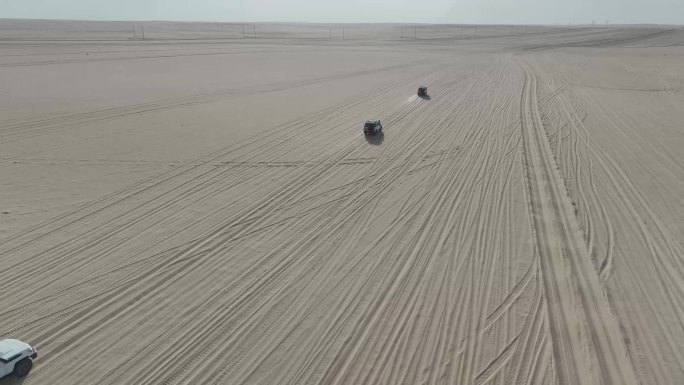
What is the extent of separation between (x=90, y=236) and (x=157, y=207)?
2.69m

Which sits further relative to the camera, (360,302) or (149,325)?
(360,302)

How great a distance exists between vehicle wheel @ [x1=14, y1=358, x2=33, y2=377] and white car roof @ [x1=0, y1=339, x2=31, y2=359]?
0.27 meters

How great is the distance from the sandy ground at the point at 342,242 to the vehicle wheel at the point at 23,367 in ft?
0.52

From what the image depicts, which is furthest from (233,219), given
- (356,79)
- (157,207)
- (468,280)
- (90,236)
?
(356,79)

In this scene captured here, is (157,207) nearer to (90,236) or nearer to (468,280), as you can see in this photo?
(90,236)

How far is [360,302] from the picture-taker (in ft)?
39.2

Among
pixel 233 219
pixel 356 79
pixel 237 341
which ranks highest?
pixel 356 79

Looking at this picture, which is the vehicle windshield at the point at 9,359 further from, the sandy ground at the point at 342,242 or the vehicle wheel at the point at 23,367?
the sandy ground at the point at 342,242

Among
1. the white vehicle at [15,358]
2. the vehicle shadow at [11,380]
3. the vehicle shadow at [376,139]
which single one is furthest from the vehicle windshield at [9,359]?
the vehicle shadow at [376,139]

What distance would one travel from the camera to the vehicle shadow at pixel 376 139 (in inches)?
958

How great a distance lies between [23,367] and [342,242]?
8.96 m

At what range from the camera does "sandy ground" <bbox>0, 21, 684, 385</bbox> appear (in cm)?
1032

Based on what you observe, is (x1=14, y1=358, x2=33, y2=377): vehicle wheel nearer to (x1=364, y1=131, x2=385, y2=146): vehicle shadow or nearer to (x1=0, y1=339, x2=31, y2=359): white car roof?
(x1=0, y1=339, x2=31, y2=359): white car roof

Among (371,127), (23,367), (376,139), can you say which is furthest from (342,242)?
(371,127)
